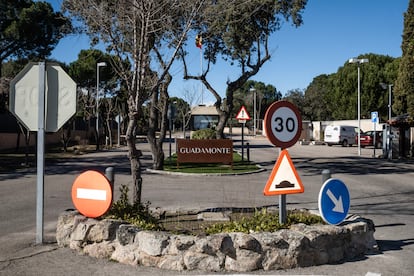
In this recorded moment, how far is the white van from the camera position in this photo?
141 ft

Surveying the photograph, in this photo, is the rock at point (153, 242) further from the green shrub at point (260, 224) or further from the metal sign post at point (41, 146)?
the metal sign post at point (41, 146)

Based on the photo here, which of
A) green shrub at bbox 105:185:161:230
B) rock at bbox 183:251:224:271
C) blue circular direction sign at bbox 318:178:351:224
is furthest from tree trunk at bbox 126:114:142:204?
blue circular direction sign at bbox 318:178:351:224

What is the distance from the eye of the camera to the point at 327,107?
7156 centimetres

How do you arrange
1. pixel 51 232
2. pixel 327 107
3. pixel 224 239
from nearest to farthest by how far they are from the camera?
pixel 224 239, pixel 51 232, pixel 327 107

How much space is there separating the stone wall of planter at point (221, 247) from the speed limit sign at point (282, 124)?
45.0 inches

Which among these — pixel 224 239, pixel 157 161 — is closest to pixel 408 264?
pixel 224 239

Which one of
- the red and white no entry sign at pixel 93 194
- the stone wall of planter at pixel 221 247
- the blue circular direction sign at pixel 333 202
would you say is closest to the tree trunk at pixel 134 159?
the red and white no entry sign at pixel 93 194

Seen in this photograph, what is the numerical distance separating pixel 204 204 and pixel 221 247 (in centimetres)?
506

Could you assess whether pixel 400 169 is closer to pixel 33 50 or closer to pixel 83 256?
pixel 83 256

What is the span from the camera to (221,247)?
5121mm

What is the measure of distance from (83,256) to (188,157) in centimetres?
1348

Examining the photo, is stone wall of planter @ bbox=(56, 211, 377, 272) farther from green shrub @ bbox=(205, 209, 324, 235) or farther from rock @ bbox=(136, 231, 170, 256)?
green shrub @ bbox=(205, 209, 324, 235)

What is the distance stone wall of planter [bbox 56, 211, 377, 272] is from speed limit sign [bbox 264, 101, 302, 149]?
1.14 m

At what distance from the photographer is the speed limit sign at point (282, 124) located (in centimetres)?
586
